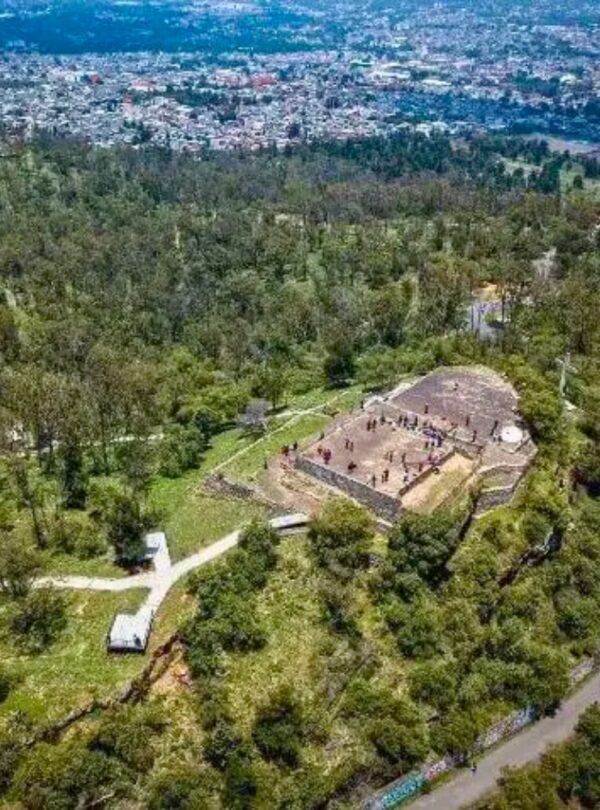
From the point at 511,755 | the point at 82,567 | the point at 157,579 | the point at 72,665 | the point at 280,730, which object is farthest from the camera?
the point at 82,567

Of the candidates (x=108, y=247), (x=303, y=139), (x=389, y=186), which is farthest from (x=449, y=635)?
(x=303, y=139)

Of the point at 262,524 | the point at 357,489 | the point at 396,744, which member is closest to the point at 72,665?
the point at 262,524

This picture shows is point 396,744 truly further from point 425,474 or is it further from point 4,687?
point 4,687

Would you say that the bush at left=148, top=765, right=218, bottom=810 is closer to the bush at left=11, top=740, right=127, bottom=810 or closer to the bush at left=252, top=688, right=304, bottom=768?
the bush at left=11, top=740, right=127, bottom=810

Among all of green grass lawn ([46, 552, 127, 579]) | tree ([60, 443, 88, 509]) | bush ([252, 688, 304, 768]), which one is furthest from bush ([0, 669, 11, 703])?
tree ([60, 443, 88, 509])

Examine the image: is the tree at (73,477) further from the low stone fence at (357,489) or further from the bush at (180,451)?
the low stone fence at (357,489)

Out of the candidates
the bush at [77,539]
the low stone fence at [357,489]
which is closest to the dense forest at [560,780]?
the low stone fence at [357,489]
